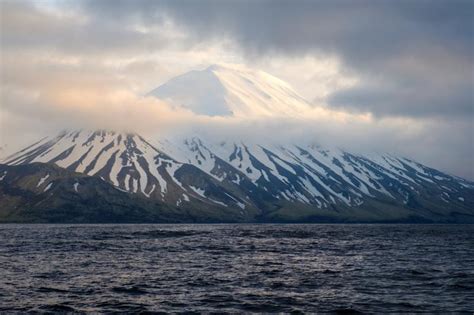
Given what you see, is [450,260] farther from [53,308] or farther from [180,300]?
[53,308]

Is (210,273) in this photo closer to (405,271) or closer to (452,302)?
(405,271)

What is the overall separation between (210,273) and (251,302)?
1958cm

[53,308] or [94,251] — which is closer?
[53,308]

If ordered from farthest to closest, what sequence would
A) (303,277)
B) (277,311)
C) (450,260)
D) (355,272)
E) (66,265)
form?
(450,260)
(66,265)
(355,272)
(303,277)
(277,311)

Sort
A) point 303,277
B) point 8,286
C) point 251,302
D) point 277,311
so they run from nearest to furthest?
A: 1. point 277,311
2. point 251,302
3. point 8,286
4. point 303,277

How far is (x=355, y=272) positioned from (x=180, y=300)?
2697cm

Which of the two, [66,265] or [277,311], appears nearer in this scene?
[277,311]

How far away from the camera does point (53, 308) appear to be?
44.0 metres

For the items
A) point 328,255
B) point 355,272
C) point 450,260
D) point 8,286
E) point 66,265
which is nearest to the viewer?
point 8,286

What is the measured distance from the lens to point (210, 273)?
66312mm

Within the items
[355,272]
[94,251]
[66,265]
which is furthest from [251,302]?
[94,251]

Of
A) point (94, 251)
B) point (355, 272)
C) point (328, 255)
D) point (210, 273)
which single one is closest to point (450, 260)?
point (328, 255)

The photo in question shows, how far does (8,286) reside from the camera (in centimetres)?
5453

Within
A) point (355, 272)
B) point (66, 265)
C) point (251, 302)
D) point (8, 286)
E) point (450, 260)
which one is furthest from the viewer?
point (450, 260)
